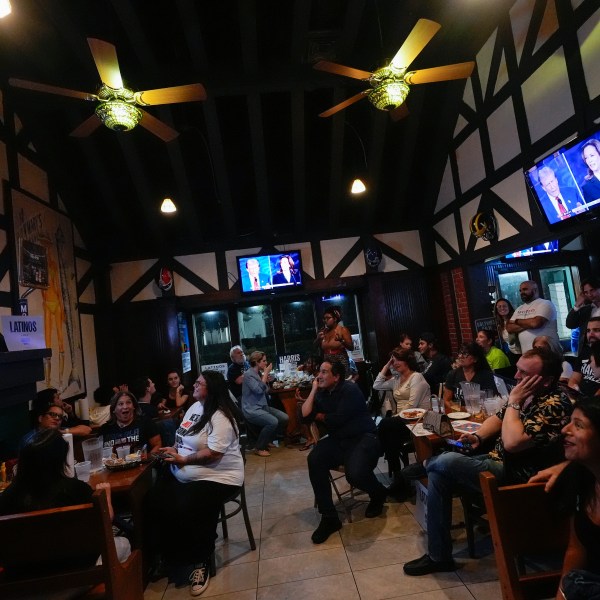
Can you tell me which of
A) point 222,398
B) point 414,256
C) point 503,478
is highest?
point 414,256

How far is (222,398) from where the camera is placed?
2975 mm

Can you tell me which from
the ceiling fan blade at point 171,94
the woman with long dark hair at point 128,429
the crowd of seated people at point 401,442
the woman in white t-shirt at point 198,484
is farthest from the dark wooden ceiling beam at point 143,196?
the woman in white t-shirt at point 198,484

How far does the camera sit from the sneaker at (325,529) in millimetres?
2967

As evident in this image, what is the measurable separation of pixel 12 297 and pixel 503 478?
5.05 meters

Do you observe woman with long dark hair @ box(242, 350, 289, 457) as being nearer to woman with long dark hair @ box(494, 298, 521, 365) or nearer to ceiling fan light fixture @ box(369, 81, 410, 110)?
woman with long dark hair @ box(494, 298, 521, 365)

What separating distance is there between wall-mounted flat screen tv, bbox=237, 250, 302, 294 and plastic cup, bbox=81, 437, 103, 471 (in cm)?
450

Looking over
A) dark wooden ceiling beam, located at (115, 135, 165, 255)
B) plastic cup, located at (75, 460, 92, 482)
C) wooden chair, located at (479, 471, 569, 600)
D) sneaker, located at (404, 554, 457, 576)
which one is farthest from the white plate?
dark wooden ceiling beam, located at (115, 135, 165, 255)

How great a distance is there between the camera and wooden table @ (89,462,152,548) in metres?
2.50

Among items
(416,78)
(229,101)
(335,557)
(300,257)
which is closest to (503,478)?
(335,557)

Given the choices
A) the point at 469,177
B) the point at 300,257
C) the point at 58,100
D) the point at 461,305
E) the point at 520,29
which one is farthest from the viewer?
the point at 300,257

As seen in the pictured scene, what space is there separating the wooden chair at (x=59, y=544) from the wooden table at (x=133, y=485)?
0.74 meters

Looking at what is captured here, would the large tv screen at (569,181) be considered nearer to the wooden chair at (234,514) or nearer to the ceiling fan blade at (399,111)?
the ceiling fan blade at (399,111)

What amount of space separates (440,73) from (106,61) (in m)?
2.79

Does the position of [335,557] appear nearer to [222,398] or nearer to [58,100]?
[222,398]
